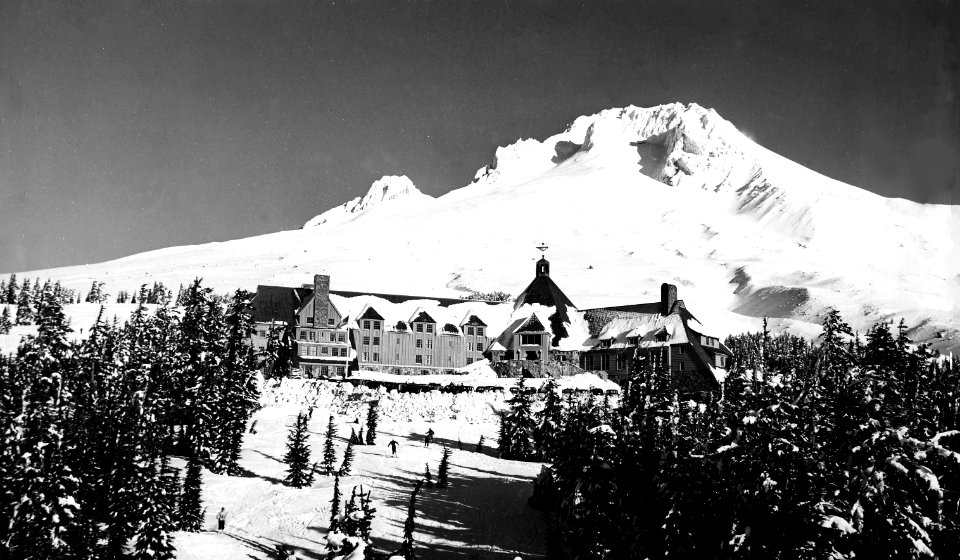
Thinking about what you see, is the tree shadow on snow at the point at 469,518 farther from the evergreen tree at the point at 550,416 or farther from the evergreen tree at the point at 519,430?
the evergreen tree at the point at 519,430

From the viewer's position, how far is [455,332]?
85.5 metres

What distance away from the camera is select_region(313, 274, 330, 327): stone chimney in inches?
3201

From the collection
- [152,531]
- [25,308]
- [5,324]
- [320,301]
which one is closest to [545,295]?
[320,301]

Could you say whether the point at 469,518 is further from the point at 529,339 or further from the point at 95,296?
the point at 95,296

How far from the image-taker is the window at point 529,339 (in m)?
81.1

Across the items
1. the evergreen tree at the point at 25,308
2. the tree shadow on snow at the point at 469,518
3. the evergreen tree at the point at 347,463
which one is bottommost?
the tree shadow on snow at the point at 469,518

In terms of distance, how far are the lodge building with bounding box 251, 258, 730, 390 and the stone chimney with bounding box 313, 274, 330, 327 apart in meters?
0.11

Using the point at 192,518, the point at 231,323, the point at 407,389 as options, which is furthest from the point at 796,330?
the point at 192,518

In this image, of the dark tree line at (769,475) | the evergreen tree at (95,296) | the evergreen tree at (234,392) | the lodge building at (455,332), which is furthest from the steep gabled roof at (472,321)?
the evergreen tree at (95,296)

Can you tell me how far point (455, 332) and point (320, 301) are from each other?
15181 millimetres

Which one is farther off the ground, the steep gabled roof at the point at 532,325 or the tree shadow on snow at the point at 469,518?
the steep gabled roof at the point at 532,325

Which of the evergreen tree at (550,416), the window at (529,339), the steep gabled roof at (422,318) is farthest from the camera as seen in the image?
the steep gabled roof at (422,318)

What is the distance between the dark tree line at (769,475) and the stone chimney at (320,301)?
189 ft

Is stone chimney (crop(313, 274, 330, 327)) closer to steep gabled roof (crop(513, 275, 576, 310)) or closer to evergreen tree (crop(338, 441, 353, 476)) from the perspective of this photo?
steep gabled roof (crop(513, 275, 576, 310))
